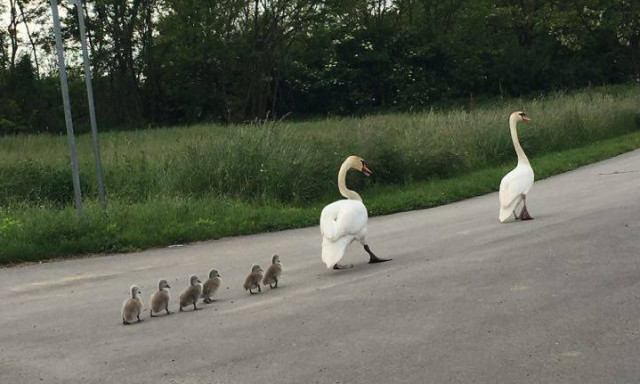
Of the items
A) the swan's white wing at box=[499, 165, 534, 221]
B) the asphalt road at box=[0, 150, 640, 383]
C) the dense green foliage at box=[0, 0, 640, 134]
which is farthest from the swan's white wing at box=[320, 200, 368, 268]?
the dense green foliage at box=[0, 0, 640, 134]

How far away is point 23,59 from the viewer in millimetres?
51219

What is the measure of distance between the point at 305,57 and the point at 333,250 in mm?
51178

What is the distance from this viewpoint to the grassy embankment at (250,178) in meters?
14.2

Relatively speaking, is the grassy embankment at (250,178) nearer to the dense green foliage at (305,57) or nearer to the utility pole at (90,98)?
the utility pole at (90,98)

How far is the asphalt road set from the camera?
631cm

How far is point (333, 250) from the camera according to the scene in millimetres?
9859

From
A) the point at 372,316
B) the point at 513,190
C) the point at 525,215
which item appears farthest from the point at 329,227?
the point at 525,215

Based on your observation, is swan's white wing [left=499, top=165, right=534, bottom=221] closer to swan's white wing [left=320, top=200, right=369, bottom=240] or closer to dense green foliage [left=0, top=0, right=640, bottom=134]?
swan's white wing [left=320, top=200, right=369, bottom=240]

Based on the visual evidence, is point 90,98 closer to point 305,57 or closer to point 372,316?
point 372,316

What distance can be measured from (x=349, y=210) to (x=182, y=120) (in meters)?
46.5

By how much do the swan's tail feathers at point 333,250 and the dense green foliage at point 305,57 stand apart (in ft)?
117

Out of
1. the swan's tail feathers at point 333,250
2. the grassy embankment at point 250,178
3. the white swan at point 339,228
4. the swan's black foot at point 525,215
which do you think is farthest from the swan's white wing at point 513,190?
the grassy embankment at point 250,178

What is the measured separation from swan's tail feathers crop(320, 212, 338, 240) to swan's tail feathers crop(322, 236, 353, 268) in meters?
0.09

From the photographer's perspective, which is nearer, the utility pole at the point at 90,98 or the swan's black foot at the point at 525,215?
the swan's black foot at the point at 525,215
